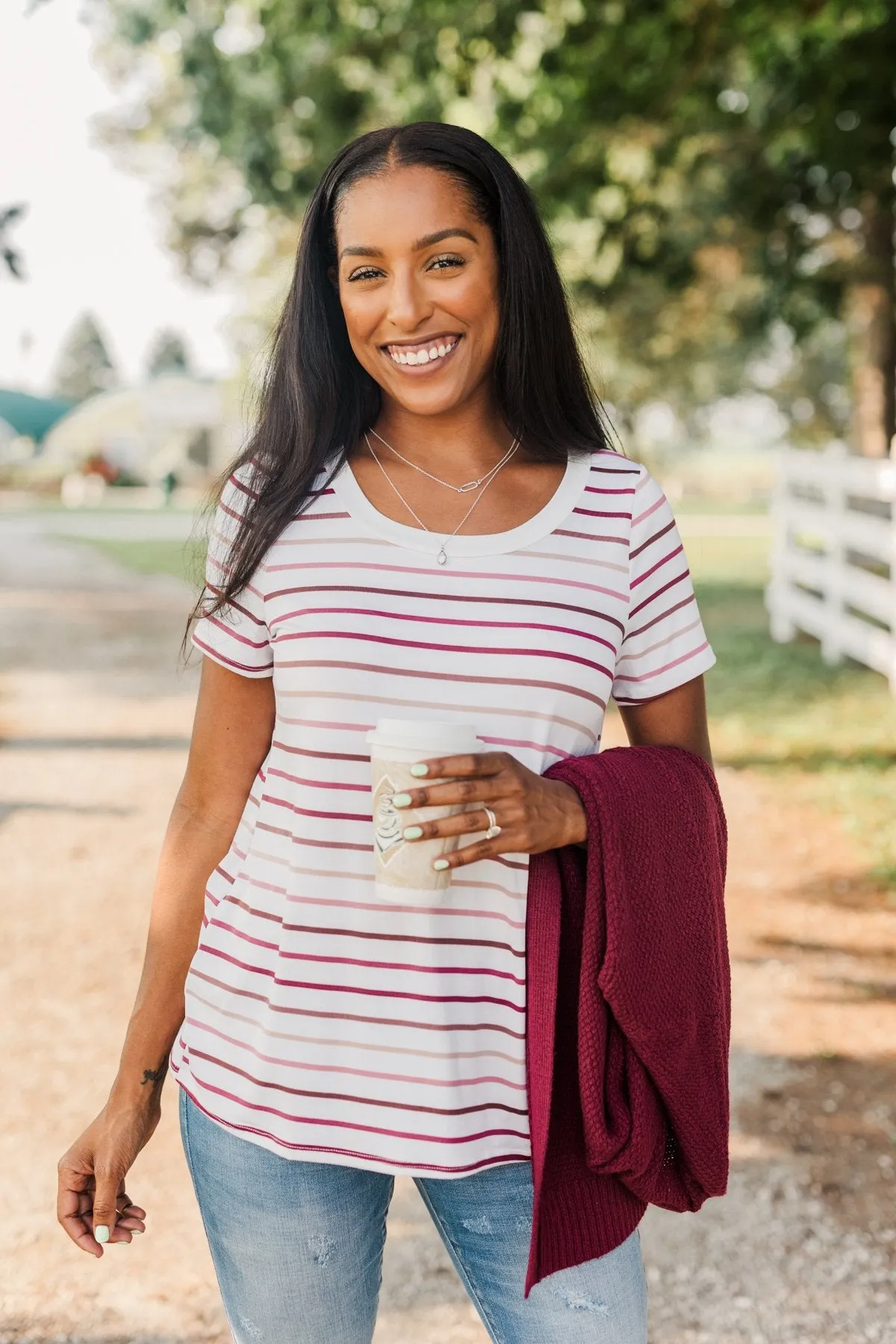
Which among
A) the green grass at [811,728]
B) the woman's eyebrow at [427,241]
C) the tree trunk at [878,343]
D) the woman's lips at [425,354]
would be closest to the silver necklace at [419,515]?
the woman's lips at [425,354]

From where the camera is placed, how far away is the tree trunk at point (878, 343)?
650 inches

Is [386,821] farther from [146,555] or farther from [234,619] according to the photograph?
[146,555]

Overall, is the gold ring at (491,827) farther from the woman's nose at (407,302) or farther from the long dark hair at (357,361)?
the woman's nose at (407,302)

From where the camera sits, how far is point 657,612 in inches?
72.3

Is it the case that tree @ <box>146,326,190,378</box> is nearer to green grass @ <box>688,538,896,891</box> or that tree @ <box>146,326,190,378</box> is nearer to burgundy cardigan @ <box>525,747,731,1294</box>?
green grass @ <box>688,538,896,891</box>

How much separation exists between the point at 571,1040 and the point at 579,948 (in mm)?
110

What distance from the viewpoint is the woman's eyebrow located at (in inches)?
72.2

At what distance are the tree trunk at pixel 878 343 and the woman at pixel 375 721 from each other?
49.8 ft

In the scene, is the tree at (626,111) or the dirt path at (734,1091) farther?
the tree at (626,111)

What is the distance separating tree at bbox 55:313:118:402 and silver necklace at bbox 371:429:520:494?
316 feet

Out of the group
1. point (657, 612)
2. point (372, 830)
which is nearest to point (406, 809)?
point (372, 830)

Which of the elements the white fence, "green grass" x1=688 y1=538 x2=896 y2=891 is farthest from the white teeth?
the white fence

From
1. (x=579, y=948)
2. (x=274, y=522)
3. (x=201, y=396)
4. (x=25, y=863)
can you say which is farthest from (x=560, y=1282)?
(x=201, y=396)

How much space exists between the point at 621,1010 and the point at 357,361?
3.12 feet
